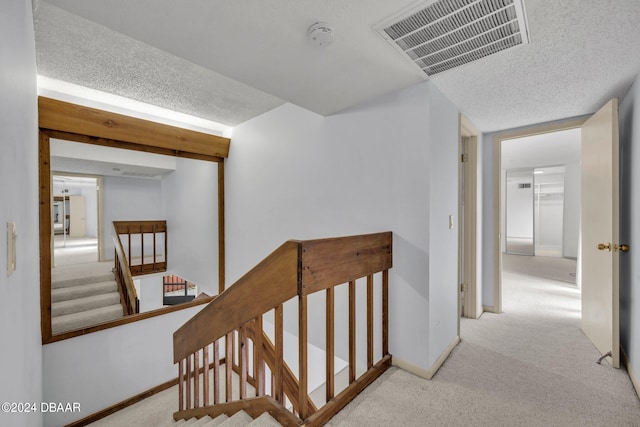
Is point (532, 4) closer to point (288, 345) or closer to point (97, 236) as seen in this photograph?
point (288, 345)

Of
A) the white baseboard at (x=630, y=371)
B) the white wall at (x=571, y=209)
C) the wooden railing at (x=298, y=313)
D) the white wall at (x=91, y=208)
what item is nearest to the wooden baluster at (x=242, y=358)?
the wooden railing at (x=298, y=313)

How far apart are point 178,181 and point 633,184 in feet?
14.1

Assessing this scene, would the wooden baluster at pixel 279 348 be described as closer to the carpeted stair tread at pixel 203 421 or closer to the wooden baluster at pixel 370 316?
the wooden baluster at pixel 370 316

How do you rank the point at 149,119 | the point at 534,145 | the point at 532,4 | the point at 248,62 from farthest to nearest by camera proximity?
the point at 534,145
the point at 149,119
the point at 248,62
the point at 532,4

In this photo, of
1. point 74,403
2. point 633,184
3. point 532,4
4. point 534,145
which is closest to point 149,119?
point 74,403

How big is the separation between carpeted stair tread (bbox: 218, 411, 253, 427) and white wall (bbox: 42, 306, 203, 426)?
1.81m

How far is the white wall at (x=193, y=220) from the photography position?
3395 millimetres

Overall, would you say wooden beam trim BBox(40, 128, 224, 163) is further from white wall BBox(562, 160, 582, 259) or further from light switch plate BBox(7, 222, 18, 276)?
white wall BBox(562, 160, 582, 259)

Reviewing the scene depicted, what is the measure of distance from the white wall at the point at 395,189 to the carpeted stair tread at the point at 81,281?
1.96m

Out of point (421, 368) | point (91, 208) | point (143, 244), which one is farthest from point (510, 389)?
point (91, 208)

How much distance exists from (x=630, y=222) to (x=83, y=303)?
4803 millimetres

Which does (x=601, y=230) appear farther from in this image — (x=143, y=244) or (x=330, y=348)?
(x=143, y=244)

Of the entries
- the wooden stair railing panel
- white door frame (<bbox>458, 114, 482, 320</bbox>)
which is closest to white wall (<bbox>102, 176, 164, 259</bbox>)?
the wooden stair railing panel

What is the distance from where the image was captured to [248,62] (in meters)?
1.63
